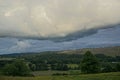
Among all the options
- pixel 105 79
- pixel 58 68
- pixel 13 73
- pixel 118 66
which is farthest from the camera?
pixel 58 68

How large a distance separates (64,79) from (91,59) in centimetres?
3944

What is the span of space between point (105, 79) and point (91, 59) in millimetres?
39201

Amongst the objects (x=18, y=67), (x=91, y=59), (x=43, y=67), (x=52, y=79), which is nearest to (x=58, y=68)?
(x=43, y=67)

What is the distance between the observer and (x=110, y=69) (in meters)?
109

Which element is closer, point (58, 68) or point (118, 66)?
point (118, 66)

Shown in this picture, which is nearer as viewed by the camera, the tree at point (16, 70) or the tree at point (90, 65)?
the tree at point (90, 65)

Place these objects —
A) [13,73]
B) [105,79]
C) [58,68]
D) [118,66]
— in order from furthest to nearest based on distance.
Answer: [58,68] → [13,73] → [118,66] → [105,79]

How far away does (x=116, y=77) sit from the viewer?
72125 millimetres

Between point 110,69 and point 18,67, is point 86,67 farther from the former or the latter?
point 18,67

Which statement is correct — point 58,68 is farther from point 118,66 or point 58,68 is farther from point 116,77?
point 116,77

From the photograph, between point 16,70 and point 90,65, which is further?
point 16,70

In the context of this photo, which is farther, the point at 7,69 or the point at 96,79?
the point at 7,69

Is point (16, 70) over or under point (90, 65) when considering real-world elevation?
under

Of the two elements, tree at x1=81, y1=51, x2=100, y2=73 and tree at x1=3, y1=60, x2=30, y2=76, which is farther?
tree at x1=3, y1=60, x2=30, y2=76
